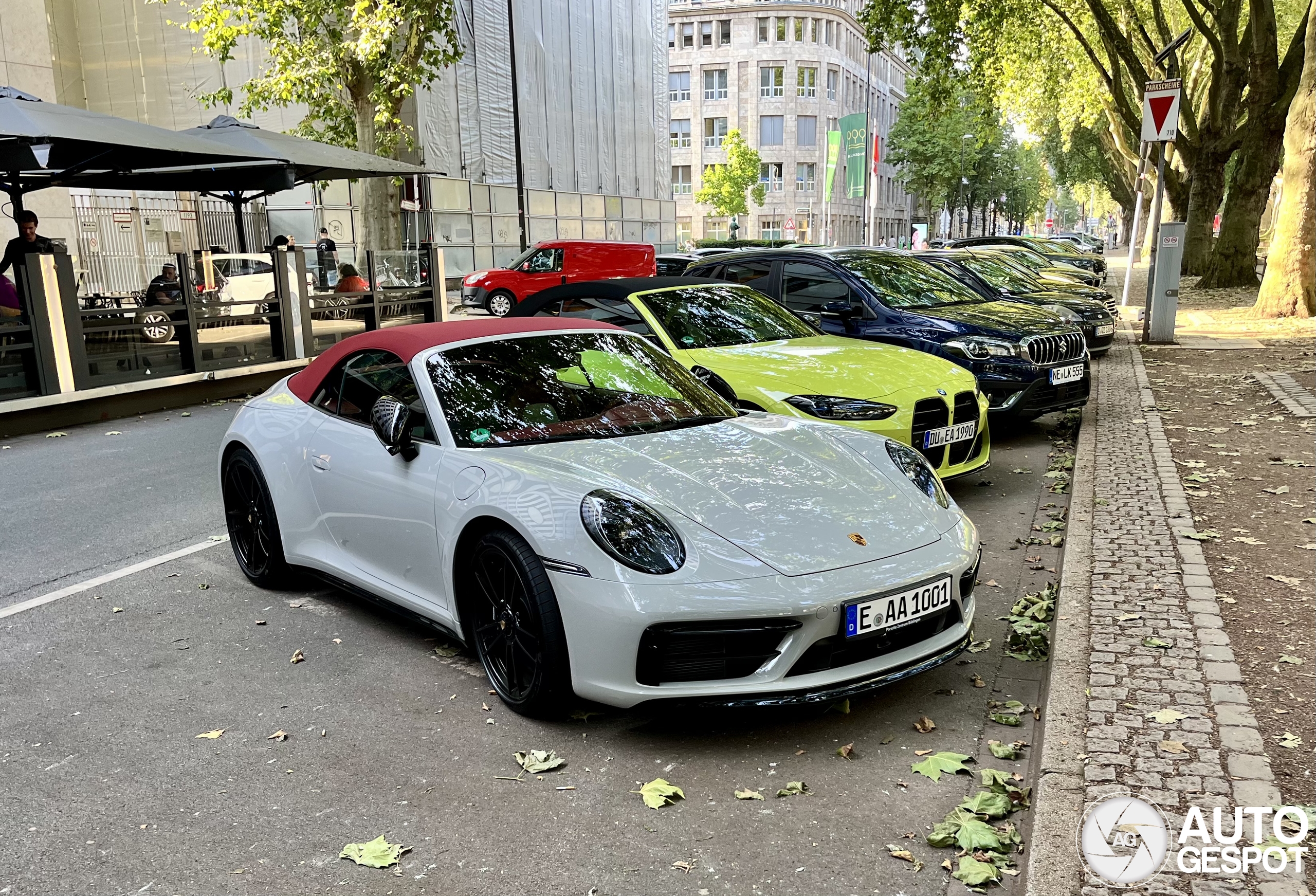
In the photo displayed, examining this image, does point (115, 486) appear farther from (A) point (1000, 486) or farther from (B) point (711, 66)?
(B) point (711, 66)

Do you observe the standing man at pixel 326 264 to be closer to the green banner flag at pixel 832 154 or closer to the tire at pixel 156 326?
the tire at pixel 156 326

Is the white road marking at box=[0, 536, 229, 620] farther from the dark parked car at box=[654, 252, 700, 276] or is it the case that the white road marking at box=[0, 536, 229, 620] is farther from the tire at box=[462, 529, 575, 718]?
the dark parked car at box=[654, 252, 700, 276]

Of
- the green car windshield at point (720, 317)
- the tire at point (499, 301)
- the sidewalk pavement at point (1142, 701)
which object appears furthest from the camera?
the tire at point (499, 301)

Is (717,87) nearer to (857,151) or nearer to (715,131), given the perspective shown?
(715,131)

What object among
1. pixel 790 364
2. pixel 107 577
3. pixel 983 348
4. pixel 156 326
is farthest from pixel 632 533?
pixel 156 326

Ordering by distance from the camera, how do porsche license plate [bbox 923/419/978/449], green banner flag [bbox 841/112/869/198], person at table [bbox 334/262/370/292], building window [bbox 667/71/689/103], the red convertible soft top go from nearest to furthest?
the red convertible soft top < porsche license plate [bbox 923/419/978/449] < person at table [bbox 334/262/370/292] < green banner flag [bbox 841/112/869/198] < building window [bbox 667/71/689/103]

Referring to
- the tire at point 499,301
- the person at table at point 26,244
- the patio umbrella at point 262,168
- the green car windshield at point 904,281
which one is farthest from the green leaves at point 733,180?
the green car windshield at point 904,281

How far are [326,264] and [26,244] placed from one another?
6.44 meters

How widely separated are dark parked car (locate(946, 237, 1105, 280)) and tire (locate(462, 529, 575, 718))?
1973cm

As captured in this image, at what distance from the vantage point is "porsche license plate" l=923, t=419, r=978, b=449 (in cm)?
656

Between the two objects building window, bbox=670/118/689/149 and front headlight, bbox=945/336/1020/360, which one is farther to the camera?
building window, bbox=670/118/689/149

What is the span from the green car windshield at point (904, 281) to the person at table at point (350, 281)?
8.43 meters

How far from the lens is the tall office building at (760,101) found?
251ft

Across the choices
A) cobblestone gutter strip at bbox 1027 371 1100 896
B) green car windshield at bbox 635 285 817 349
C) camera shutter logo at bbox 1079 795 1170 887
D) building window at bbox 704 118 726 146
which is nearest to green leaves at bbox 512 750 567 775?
cobblestone gutter strip at bbox 1027 371 1100 896
